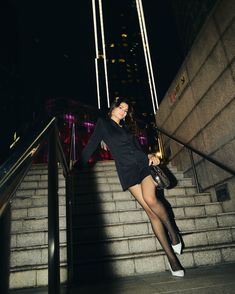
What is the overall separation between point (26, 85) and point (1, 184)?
1293 centimetres

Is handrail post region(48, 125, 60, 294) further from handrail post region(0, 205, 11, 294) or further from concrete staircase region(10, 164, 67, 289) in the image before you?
handrail post region(0, 205, 11, 294)

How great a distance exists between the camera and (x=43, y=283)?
2.39 m

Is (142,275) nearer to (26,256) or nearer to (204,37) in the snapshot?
(26,256)

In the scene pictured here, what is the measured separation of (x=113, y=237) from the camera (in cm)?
305

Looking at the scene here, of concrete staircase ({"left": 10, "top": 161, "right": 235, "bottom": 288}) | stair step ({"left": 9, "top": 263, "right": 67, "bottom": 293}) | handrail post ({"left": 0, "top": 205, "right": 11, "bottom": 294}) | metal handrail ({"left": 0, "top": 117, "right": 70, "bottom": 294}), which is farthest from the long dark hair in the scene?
handrail post ({"left": 0, "top": 205, "right": 11, "bottom": 294})

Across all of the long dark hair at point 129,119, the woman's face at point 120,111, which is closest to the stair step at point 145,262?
the long dark hair at point 129,119

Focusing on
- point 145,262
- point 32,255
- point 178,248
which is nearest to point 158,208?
point 178,248

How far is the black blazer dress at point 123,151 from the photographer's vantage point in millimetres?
2680

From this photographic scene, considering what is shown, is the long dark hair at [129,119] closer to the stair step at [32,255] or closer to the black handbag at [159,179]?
the black handbag at [159,179]

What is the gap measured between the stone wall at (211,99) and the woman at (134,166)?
1.69 meters

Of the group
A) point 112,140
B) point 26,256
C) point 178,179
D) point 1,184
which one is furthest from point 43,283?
point 178,179

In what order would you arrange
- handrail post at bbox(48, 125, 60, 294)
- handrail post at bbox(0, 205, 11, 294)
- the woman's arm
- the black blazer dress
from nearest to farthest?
handrail post at bbox(0, 205, 11, 294), handrail post at bbox(48, 125, 60, 294), the woman's arm, the black blazer dress

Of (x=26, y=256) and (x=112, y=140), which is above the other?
(x=112, y=140)

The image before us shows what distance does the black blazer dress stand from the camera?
2680 millimetres
